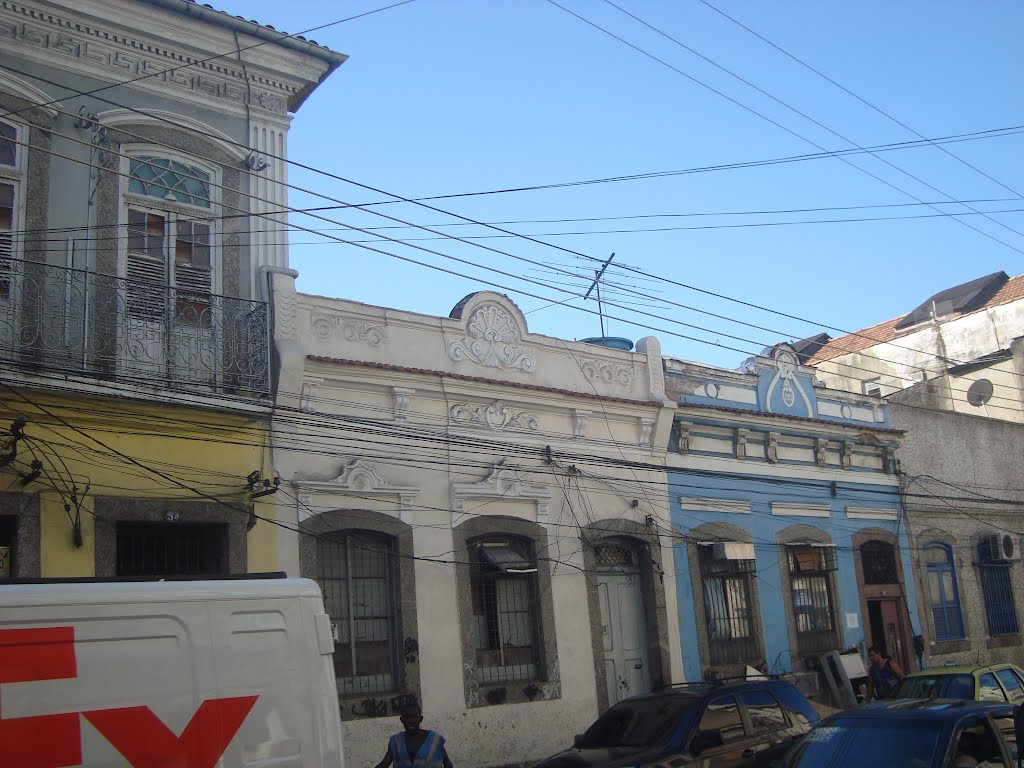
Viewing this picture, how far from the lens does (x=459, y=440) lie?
14.3m

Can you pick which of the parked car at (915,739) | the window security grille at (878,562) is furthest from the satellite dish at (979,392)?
the parked car at (915,739)

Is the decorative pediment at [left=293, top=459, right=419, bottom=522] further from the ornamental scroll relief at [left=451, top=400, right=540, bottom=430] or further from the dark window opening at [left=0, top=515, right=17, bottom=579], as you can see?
the dark window opening at [left=0, top=515, right=17, bottom=579]

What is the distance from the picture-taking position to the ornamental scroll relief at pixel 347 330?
43.8 ft

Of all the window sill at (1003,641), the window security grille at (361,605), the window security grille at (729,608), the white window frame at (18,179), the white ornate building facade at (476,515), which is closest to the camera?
the white window frame at (18,179)

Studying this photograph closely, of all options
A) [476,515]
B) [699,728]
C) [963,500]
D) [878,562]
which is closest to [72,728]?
[699,728]

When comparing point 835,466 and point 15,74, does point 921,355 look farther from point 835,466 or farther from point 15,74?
point 15,74

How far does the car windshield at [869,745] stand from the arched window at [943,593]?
14.4m

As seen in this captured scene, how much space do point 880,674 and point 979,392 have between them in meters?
13.8

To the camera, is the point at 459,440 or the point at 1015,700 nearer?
the point at 1015,700

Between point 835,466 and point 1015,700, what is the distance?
8060 millimetres

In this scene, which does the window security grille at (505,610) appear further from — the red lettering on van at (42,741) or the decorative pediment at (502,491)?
the red lettering on van at (42,741)

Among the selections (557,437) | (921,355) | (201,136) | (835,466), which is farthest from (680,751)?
(921,355)

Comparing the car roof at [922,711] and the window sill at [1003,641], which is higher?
the car roof at [922,711]

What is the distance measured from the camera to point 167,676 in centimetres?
584
